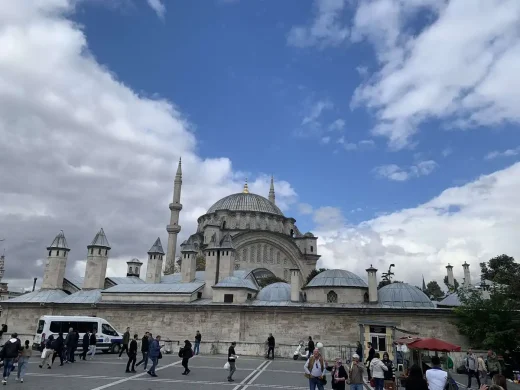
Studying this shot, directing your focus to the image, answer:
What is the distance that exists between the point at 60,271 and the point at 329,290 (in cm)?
2101

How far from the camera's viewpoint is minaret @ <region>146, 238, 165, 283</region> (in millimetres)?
35000

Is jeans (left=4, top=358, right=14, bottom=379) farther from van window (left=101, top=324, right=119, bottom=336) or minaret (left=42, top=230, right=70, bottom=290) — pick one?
minaret (left=42, top=230, right=70, bottom=290)

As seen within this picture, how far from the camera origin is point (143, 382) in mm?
11844

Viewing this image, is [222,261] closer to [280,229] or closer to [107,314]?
[107,314]

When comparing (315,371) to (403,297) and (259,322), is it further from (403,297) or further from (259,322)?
(403,297)

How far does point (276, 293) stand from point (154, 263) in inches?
494

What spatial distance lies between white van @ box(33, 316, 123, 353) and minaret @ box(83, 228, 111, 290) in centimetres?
1085

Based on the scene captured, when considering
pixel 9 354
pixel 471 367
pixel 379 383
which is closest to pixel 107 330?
pixel 9 354

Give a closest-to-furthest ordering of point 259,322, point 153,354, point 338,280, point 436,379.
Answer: point 436,379 < point 153,354 < point 259,322 < point 338,280

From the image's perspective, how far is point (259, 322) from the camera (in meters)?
25.8

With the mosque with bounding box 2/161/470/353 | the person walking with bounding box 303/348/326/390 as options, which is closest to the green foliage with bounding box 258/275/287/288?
the mosque with bounding box 2/161/470/353

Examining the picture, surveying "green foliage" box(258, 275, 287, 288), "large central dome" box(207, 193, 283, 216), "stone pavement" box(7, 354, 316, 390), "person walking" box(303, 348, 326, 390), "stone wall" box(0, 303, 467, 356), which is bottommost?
"stone pavement" box(7, 354, 316, 390)

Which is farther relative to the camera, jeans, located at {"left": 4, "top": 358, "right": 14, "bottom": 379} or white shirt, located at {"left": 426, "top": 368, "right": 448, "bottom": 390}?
jeans, located at {"left": 4, "top": 358, "right": 14, "bottom": 379}

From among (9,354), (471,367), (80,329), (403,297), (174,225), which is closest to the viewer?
(9,354)
